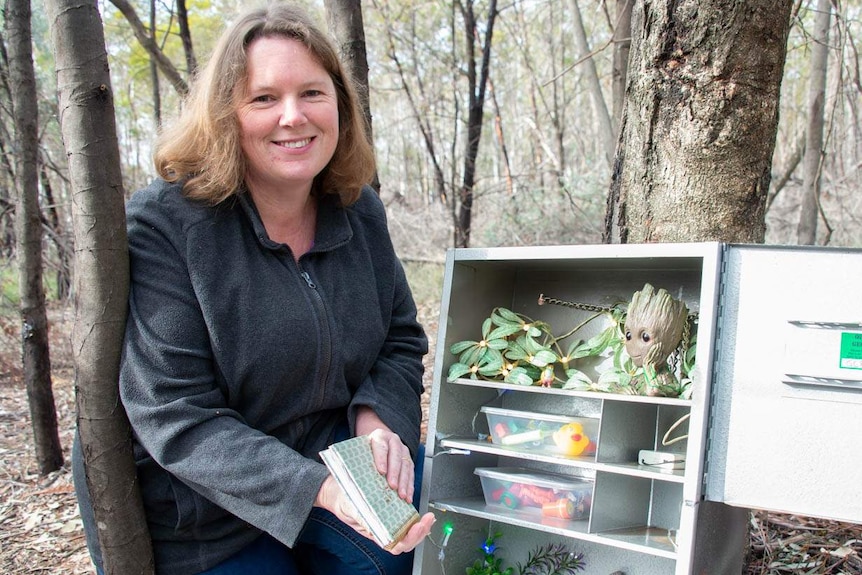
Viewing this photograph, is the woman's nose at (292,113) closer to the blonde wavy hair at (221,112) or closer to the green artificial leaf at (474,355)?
the blonde wavy hair at (221,112)

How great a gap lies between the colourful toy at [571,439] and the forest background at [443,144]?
150cm

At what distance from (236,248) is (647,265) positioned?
989 millimetres

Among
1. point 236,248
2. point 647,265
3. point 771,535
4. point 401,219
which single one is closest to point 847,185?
point 401,219

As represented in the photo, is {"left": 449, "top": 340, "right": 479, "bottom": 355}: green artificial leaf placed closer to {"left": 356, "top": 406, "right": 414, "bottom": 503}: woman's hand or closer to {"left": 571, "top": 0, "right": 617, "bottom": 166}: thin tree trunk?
{"left": 356, "top": 406, "right": 414, "bottom": 503}: woman's hand

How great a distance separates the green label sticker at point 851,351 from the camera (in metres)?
1.47

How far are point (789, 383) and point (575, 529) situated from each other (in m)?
0.57

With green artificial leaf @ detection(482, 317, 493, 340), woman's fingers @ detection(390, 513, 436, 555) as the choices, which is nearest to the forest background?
green artificial leaf @ detection(482, 317, 493, 340)

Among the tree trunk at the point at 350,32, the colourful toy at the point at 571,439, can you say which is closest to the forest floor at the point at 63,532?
the colourful toy at the point at 571,439

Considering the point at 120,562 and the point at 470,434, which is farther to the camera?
the point at 470,434

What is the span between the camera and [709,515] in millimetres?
1658

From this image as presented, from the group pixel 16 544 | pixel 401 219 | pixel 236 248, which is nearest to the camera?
pixel 236 248

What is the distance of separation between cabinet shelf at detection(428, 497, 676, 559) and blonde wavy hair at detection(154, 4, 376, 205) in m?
0.93

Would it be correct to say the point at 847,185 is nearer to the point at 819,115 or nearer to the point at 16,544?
the point at 819,115

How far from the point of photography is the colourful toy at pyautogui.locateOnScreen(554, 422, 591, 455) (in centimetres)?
192
